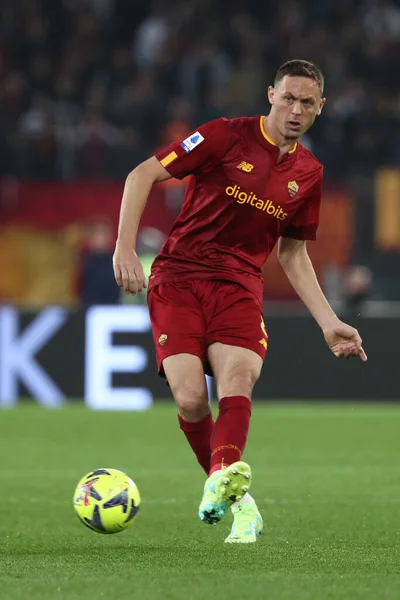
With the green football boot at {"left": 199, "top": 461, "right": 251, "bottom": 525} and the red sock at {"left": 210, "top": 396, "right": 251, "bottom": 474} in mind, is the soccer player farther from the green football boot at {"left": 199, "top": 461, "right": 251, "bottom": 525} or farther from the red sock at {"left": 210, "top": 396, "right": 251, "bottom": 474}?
the green football boot at {"left": 199, "top": 461, "right": 251, "bottom": 525}

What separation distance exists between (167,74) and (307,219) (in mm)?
12302

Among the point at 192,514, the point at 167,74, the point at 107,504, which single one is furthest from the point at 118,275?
the point at 167,74

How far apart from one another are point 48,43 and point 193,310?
14237 mm

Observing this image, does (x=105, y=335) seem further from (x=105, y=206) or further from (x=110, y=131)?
(x=110, y=131)

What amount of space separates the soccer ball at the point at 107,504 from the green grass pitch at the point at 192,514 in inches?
4.5

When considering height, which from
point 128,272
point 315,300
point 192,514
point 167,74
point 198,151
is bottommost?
point 192,514

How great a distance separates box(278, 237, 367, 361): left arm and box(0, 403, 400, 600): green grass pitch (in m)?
0.83

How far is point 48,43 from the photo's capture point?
63.5ft

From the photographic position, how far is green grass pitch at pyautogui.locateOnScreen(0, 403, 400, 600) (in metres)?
4.44

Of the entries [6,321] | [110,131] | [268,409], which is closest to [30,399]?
[6,321]

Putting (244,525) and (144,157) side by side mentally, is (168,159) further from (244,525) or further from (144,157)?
(144,157)

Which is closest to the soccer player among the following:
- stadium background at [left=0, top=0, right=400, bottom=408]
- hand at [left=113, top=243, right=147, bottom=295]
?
hand at [left=113, top=243, right=147, bottom=295]

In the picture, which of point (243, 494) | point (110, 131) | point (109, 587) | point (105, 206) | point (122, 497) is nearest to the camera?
point (109, 587)

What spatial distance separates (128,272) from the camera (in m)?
5.21
